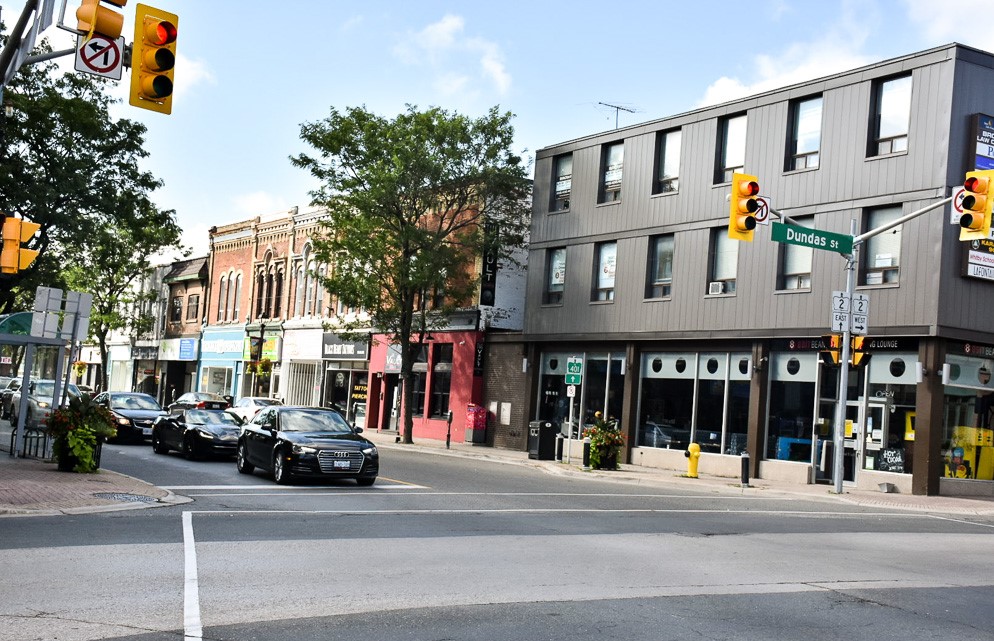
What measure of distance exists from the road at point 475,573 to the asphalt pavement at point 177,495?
32.0 inches

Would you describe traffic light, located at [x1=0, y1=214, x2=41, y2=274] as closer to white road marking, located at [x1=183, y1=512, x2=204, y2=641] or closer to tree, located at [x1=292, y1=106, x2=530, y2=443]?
white road marking, located at [x1=183, y1=512, x2=204, y2=641]

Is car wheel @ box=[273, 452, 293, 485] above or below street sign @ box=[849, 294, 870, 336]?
below

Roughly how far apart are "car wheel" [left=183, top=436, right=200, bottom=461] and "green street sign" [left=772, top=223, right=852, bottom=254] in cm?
1453

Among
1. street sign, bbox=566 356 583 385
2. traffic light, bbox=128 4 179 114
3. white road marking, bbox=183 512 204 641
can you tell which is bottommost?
white road marking, bbox=183 512 204 641

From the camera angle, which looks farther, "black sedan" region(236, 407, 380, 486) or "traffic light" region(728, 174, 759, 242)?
"black sedan" region(236, 407, 380, 486)

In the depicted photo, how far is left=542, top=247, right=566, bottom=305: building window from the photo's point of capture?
35.2 m

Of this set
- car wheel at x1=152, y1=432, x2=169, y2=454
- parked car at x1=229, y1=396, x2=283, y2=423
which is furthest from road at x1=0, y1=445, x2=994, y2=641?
parked car at x1=229, y1=396, x2=283, y2=423

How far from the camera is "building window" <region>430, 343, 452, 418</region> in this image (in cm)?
4088

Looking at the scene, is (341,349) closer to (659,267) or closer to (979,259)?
Answer: (659,267)

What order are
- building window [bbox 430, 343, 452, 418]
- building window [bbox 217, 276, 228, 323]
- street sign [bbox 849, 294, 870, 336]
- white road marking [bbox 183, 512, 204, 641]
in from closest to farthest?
white road marking [bbox 183, 512, 204, 641]
street sign [bbox 849, 294, 870, 336]
building window [bbox 430, 343, 452, 418]
building window [bbox 217, 276, 228, 323]

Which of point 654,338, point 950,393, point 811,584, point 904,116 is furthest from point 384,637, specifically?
point 654,338

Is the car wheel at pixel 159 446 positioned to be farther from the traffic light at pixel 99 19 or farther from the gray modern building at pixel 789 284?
the traffic light at pixel 99 19

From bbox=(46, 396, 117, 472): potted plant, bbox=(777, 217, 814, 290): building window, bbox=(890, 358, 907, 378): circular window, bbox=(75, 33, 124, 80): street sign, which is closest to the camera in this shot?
bbox=(75, 33, 124, 80): street sign

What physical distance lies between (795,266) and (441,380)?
17832 millimetres
